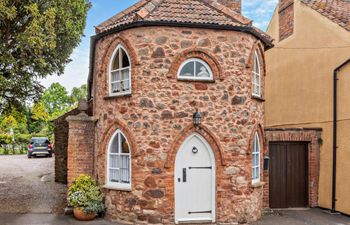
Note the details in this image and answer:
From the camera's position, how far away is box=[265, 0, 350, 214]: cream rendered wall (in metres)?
12.4

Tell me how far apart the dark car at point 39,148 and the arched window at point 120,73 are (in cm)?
2250

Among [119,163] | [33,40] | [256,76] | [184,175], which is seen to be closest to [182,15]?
[256,76]

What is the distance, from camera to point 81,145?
12383 mm

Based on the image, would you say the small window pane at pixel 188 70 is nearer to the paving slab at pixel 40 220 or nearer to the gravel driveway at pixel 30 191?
the paving slab at pixel 40 220

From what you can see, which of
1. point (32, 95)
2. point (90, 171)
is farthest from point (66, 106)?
point (90, 171)

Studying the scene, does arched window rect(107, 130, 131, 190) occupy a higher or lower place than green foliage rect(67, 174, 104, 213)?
higher

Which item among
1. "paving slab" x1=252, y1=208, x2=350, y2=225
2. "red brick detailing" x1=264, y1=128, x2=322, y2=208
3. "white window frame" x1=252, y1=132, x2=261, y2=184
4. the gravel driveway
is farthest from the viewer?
"red brick detailing" x1=264, y1=128, x2=322, y2=208

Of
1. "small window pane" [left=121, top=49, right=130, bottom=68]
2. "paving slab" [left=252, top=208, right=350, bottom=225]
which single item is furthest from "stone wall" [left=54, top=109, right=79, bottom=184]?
"paving slab" [left=252, top=208, right=350, bottom=225]

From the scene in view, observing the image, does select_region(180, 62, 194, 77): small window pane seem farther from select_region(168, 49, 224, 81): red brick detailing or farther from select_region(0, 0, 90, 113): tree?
select_region(0, 0, 90, 113): tree

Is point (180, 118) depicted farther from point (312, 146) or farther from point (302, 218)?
point (312, 146)

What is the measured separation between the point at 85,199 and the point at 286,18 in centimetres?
1178

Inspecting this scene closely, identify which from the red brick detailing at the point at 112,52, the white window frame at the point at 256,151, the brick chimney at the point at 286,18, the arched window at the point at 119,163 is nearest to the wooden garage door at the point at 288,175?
the white window frame at the point at 256,151

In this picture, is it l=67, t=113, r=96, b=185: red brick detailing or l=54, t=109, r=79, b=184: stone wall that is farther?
l=54, t=109, r=79, b=184: stone wall

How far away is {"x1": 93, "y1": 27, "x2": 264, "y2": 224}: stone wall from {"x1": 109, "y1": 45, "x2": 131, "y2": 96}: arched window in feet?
1.02
